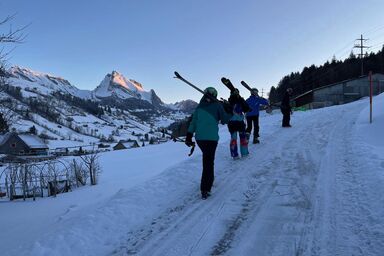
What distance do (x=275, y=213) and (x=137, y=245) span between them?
6.83ft

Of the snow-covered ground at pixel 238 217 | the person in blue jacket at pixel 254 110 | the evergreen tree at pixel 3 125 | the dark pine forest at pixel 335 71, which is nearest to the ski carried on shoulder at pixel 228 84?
the snow-covered ground at pixel 238 217

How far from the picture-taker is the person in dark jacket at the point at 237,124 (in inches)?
412

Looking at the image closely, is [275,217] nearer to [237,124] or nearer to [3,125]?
[237,124]

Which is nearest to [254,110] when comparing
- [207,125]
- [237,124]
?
[237,124]

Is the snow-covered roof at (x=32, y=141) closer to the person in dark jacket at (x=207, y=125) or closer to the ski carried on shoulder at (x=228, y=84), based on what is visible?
the ski carried on shoulder at (x=228, y=84)

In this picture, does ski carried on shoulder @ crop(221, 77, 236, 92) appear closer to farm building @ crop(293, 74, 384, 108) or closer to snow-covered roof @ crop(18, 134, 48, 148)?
farm building @ crop(293, 74, 384, 108)

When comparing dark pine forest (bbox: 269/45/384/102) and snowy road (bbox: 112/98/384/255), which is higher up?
dark pine forest (bbox: 269/45/384/102)

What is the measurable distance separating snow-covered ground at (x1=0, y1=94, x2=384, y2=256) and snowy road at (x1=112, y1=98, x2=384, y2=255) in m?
0.01

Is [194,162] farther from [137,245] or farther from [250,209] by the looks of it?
[137,245]

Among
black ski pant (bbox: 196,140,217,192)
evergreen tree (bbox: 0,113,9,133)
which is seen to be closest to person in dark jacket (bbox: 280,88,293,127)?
black ski pant (bbox: 196,140,217,192)

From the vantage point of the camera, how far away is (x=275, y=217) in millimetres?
5586

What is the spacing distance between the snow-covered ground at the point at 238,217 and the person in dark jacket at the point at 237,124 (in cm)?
103

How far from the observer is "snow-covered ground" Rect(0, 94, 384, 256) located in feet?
15.6

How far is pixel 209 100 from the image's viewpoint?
24.3 ft
